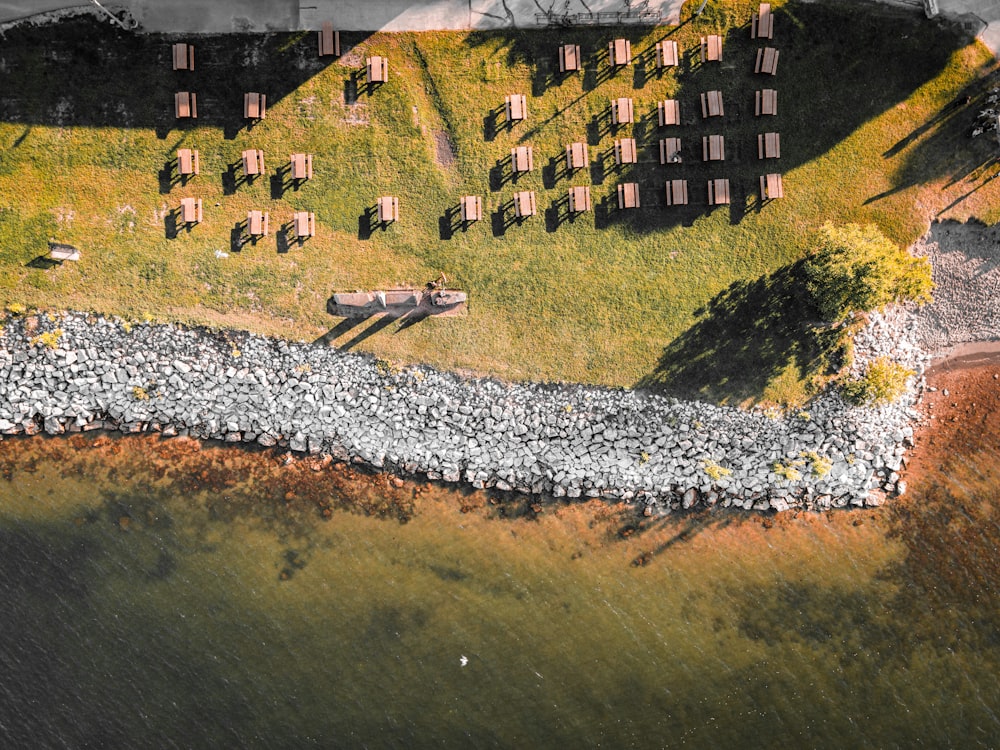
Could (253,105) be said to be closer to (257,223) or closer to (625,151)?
(257,223)

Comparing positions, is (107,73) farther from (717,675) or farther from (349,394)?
(717,675)

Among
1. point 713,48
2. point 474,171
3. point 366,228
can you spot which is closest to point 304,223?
point 366,228

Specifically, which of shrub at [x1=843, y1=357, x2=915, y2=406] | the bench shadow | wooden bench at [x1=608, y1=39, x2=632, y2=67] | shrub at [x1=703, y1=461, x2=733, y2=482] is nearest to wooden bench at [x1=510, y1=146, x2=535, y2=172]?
wooden bench at [x1=608, y1=39, x2=632, y2=67]

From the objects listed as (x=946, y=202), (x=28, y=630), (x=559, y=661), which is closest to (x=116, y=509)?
(x=28, y=630)

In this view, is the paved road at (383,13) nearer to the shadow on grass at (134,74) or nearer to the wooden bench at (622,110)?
the shadow on grass at (134,74)

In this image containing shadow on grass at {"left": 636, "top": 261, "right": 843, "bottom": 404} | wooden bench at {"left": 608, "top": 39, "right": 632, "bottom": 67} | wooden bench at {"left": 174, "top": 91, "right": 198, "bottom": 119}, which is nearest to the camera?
wooden bench at {"left": 174, "top": 91, "right": 198, "bottom": 119}

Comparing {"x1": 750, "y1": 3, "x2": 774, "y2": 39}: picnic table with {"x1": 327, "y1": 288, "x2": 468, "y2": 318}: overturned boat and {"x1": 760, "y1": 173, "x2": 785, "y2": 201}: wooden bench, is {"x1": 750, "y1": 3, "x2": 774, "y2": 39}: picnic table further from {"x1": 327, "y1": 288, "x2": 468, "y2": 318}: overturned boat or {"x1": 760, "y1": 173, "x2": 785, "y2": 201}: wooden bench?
{"x1": 327, "y1": 288, "x2": 468, "y2": 318}: overturned boat
